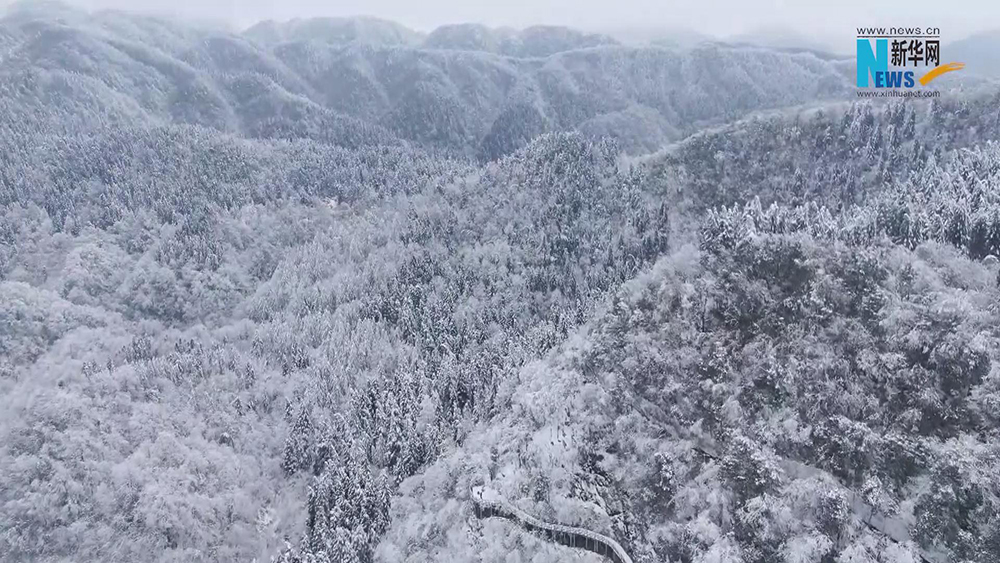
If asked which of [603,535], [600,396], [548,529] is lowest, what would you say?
[548,529]

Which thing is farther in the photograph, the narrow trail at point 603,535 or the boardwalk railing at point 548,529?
the boardwalk railing at point 548,529

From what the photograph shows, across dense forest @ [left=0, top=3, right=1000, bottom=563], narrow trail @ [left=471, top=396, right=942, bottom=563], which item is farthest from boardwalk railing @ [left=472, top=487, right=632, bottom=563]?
dense forest @ [left=0, top=3, right=1000, bottom=563]

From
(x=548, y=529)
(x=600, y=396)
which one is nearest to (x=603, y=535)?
(x=548, y=529)

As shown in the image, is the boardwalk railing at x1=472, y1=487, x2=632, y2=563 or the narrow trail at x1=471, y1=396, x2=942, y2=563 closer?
the narrow trail at x1=471, y1=396, x2=942, y2=563

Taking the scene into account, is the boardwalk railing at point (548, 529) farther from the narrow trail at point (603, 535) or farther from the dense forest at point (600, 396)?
the dense forest at point (600, 396)

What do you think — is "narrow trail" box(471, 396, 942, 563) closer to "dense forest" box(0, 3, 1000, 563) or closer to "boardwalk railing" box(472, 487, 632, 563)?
"boardwalk railing" box(472, 487, 632, 563)

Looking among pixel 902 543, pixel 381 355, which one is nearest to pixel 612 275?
pixel 381 355

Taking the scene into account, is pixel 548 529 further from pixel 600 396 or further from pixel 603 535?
pixel 600 396

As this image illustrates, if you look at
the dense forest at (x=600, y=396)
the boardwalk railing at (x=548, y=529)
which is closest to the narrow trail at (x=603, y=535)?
the boardwalk railing at (x=548, y=529)

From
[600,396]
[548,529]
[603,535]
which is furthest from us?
[600,396]
